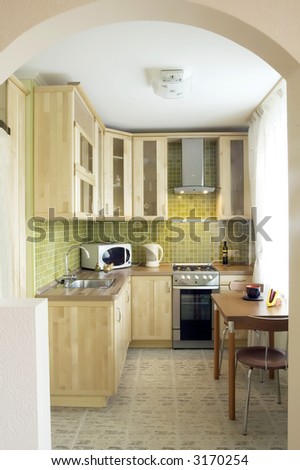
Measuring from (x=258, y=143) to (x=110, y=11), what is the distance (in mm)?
2538

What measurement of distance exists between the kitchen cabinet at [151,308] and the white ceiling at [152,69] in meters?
1.77

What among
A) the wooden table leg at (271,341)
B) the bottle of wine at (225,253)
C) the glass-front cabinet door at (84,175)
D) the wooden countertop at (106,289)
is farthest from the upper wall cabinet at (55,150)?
the bottle of wine at (225,253)

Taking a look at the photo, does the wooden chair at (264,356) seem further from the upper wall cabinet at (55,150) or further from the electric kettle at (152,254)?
the electric kettle at (152,254)

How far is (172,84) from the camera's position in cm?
257

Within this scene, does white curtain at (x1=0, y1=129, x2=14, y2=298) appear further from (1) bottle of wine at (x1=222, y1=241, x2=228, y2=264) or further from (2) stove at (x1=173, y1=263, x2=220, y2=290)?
(1) bottle of wine at (x1=222, y1=241, x2=228, y2=264)

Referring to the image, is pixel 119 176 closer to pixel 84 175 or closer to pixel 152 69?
pixel 84 175

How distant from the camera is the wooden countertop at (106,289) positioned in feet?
8.16

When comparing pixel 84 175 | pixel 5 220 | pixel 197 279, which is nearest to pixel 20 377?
pixel 5 220

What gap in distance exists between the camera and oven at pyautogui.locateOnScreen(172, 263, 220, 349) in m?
3.72

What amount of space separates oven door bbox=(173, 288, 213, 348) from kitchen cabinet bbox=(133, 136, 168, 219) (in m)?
1.00

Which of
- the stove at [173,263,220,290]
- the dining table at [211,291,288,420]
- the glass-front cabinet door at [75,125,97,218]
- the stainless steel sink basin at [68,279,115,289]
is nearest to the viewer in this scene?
the dining table at [211,291,288,420]

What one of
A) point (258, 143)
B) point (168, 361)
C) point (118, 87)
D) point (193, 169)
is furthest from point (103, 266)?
point (258, 143)

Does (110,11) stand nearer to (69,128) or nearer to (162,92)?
(69,128)

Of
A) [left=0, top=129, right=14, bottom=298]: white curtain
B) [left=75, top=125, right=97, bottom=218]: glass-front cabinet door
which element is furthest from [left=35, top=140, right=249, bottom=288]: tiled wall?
[left=0, top=129, right=14, bottom=298]: white curtain
